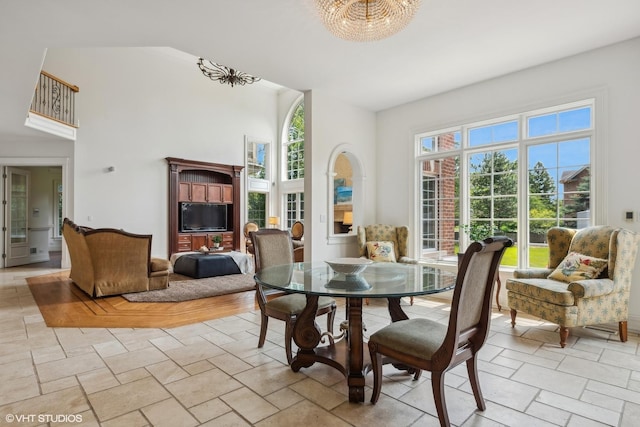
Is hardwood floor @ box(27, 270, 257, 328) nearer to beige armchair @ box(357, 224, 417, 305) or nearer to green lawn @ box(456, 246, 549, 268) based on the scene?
beige armchair @ box(357, 224, 417, 305)

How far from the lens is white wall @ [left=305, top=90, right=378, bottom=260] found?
458 cm

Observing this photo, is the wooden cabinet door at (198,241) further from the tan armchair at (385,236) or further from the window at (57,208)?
the tan armchair at (385,236)

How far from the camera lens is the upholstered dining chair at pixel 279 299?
2.53 meters

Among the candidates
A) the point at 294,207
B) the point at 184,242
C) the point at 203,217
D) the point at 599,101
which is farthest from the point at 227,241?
the point at 599,101

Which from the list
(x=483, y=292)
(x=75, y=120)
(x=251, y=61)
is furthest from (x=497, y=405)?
(x=75, y=120)

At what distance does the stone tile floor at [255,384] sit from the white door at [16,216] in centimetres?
533

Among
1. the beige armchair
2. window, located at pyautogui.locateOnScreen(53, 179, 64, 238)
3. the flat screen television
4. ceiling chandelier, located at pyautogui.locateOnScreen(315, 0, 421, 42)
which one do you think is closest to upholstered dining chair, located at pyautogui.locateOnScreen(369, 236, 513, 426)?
ceiling chandelier, located at pyautogui.locateOnScreen(315, 0, 421, 42)

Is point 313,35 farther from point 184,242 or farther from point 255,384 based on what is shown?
point 184,242

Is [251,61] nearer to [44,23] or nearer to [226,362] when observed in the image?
[44,23]

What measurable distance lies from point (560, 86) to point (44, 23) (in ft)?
16.2

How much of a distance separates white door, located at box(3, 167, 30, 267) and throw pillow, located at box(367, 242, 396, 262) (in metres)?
7.45

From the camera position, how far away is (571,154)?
150 inches

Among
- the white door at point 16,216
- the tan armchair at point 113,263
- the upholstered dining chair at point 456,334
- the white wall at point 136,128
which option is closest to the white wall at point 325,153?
the tan armchair at point 113,263

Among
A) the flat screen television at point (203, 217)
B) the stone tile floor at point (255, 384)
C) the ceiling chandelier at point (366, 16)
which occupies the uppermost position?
the ceiling chandelier at point (366, 16)
